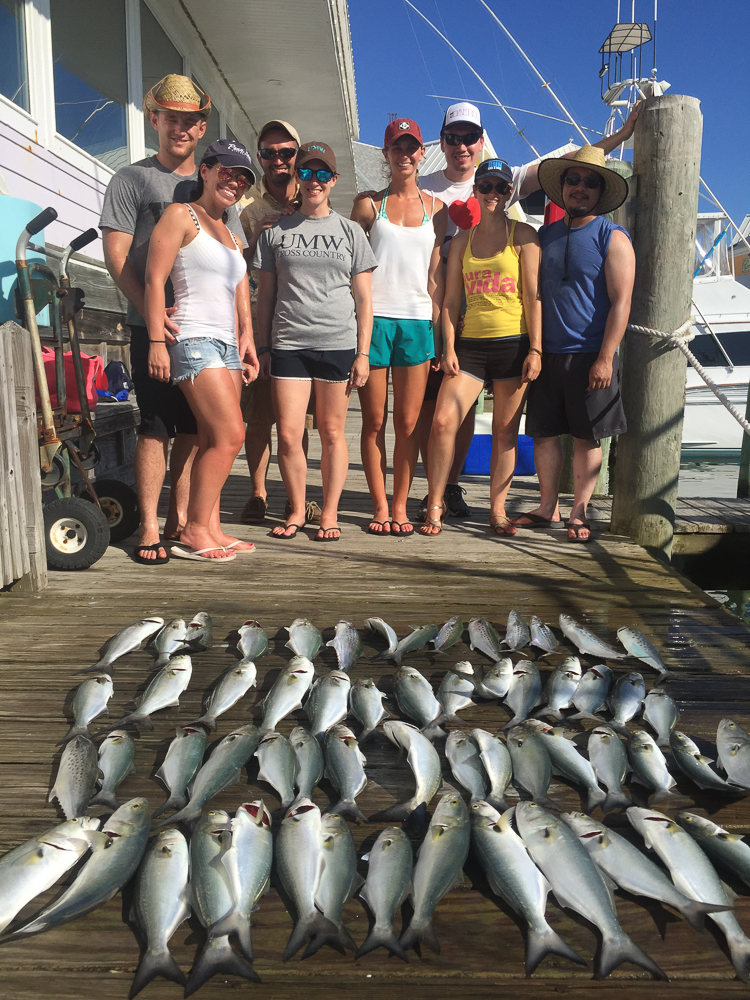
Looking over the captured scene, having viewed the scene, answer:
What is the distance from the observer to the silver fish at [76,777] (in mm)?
1882

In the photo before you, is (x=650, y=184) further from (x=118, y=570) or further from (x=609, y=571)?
(x=118, y=570)

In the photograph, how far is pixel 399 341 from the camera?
14.0 feet

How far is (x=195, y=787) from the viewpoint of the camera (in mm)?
1954

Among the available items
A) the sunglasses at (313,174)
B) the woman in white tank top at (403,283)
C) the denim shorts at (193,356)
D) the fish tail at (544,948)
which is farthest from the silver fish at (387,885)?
the sunglasses at (313,174)

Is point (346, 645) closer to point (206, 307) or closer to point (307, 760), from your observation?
point (307, 760)

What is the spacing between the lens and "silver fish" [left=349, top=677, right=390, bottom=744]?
2.31 m

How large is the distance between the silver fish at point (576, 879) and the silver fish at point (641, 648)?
42.6 inches

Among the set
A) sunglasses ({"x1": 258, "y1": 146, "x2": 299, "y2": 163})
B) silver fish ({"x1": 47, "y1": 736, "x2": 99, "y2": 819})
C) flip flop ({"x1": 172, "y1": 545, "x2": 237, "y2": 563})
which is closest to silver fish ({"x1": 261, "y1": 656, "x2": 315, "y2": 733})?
silver fish ({"x1": 47, "y1": 736, "x2": 99, "y2": 819})

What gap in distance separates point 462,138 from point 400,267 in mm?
855

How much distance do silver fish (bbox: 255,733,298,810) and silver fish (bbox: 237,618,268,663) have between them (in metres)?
0.68

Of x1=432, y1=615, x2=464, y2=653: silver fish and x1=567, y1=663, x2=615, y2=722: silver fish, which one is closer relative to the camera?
x1=567, y1=663, x2=615, y2=722: silver fish

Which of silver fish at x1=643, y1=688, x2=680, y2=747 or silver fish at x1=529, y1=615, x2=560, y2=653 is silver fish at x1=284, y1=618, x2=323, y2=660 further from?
silver fish at x1=643, y1=688, x2=680, y2=747

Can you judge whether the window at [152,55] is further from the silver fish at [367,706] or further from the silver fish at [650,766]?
the silver fish at [650,766]

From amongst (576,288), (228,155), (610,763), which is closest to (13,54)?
(228,155)
